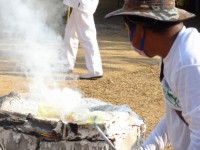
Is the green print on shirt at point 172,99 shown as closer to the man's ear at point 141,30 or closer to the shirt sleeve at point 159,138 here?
the man's ear at point 141,30

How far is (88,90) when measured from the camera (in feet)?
23.0

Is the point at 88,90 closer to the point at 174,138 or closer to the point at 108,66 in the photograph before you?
the point at 108,66

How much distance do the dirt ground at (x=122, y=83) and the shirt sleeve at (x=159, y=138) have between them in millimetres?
2707

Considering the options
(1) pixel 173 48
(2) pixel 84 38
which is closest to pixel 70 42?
(2) pixel 84 38

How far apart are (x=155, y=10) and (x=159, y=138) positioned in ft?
2.60

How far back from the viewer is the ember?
3.98m

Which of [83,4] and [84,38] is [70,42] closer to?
[84,38]

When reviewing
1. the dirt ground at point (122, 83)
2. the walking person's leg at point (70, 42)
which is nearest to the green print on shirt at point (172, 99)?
the dirt ground at point (122, 83)

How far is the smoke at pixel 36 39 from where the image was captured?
7059 mm

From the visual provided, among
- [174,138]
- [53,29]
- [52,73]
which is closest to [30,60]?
[52,73]

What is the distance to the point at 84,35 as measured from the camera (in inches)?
288

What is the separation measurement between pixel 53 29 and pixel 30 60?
250 centimetres

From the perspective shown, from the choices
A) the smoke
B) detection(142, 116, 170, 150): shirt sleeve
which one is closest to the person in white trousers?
the smoke

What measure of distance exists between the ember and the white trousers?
308 centimetres
